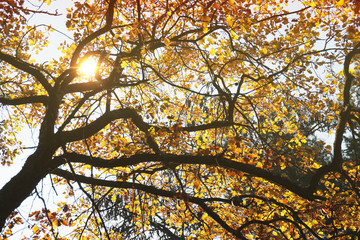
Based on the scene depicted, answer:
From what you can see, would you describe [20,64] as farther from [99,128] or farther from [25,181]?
[25,181]

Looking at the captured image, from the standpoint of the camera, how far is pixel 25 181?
4543 millimetres

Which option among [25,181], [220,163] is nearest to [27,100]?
[25,181]

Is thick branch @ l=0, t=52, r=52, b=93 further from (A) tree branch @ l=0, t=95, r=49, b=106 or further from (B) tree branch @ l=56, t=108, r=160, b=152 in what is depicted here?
(B) tree branch @ l=56, t=108, r=160, b=152

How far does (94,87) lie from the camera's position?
6148 mm

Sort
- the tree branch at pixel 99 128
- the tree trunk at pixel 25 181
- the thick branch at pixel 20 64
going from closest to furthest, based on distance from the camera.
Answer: the tree trunk at pixel 25 181
the tree branch at pixel 99 128
the thick branch at pixel 20 64

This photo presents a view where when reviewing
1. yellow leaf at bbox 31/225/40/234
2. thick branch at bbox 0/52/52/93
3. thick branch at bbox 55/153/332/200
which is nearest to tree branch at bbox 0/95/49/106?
thick branch at bbox 0/52/52/93

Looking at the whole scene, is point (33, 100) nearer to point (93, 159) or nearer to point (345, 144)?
point (93, 159)

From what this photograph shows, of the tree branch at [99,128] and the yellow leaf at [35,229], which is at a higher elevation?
the tree branch at [99,128]

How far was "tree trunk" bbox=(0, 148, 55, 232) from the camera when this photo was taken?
14.0ft

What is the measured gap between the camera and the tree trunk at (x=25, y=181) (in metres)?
4.28

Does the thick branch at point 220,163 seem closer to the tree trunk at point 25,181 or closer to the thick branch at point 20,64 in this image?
the tree trunk at point 25,181

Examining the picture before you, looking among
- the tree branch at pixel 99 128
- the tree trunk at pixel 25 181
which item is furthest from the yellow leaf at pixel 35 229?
the tree branch at pixel 99 128

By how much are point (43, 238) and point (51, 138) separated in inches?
123

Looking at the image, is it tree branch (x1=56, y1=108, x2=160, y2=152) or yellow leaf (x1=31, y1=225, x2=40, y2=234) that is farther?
yellow leaf (x1=31, y1=225, x2=40, y2=234)
